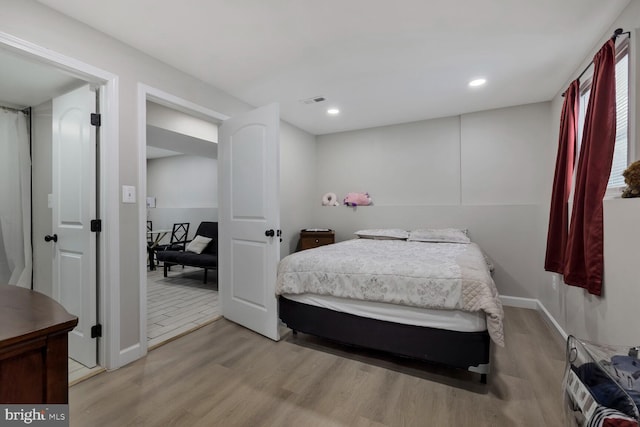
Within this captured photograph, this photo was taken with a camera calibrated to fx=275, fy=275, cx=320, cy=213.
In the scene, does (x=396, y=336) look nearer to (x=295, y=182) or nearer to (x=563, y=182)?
(x=563, y=182)

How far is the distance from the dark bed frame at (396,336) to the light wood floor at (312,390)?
164 millimetres

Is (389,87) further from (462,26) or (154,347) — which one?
(154,347)

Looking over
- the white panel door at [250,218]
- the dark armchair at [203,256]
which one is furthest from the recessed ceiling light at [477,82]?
Result: the dark armchair at [203,256]

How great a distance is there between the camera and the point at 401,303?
6.12 ft

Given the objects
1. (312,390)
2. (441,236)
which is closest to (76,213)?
(312,390)

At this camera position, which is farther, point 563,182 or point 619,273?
point 563,182

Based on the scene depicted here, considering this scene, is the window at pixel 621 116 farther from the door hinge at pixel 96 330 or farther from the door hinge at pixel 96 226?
the door hinge at pixel 96 330

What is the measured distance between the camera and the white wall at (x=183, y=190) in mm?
5910

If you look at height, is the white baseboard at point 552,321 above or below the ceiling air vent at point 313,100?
below

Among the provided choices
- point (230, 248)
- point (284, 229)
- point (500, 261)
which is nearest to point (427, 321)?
point (230, 248)

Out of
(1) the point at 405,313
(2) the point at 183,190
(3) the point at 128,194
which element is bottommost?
(1) the point at 405,313

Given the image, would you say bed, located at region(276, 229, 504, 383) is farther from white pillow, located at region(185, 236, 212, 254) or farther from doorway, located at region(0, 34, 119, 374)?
white pillow, located at region(185, 236, 212, 254)

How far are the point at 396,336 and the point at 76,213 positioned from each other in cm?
253

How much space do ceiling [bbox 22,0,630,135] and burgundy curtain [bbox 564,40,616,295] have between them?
0.38 metres
